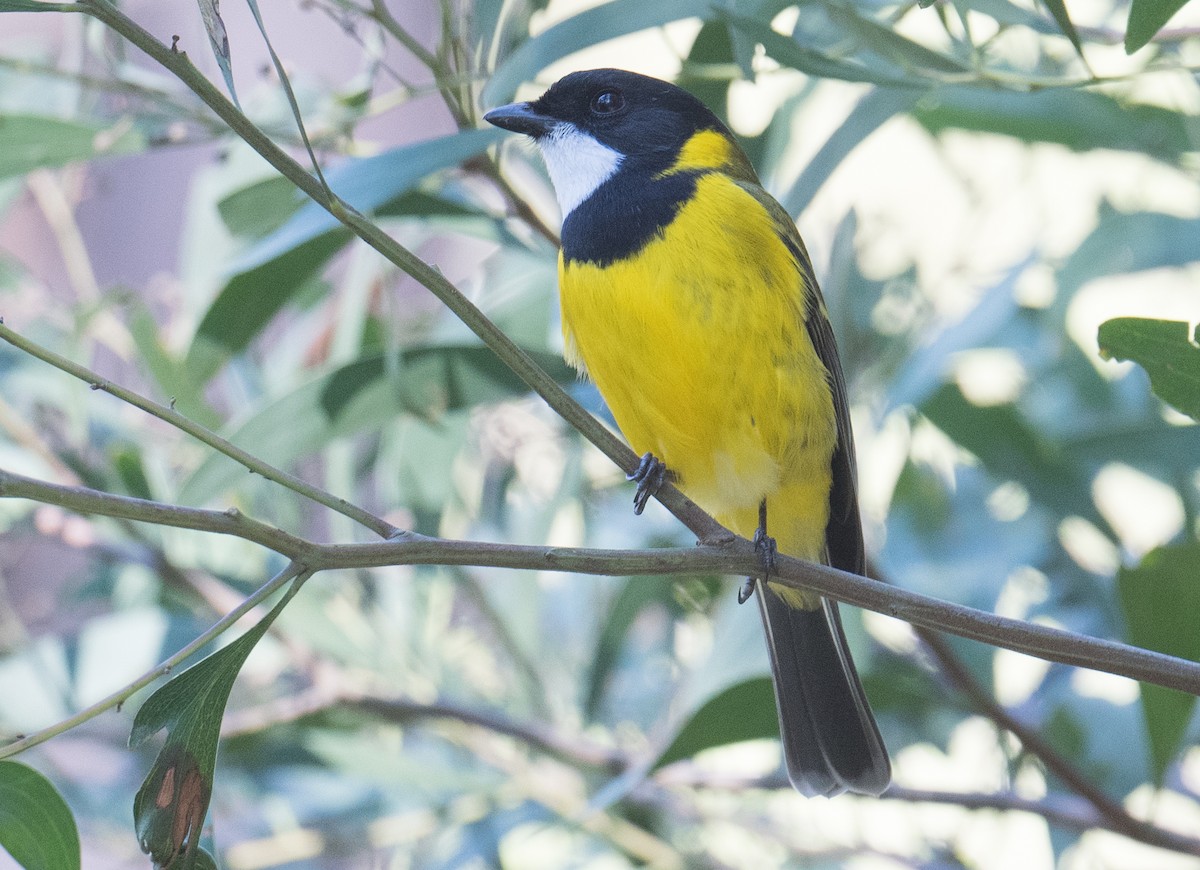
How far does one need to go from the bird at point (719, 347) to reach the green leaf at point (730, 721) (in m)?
0.03

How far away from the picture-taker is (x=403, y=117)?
176 inches

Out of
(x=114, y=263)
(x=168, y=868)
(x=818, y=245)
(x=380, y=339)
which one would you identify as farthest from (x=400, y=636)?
(x=114, y=263)

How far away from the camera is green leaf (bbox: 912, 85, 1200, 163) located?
2.05 metres

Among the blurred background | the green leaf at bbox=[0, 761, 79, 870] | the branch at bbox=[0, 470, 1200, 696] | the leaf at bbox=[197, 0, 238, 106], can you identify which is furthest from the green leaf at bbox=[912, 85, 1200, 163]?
the green leaf at bbox=[0, 761, 79, 870]

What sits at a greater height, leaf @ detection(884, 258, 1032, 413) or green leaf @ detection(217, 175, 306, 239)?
green leaf @ detection(217, 175, 306, 239)

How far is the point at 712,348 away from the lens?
1737mm

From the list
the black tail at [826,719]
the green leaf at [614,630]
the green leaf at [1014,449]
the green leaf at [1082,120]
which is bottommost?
the green leaf at [614,630]

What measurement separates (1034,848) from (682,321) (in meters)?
1.05

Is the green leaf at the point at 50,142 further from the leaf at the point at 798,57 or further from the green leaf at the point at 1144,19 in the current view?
the green leaf at the point at 1144,19

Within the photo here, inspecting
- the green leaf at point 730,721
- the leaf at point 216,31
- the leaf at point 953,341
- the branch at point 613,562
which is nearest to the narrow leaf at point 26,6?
the leaf at point 216,31

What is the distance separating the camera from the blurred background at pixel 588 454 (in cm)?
181

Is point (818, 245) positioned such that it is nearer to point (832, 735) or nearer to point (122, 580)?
point (832, 735)

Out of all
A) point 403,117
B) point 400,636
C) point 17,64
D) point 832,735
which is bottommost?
point 400,636

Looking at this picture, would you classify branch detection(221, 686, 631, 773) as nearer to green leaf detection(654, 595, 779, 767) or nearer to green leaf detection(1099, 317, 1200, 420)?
green leaf detection(654, 595, 779, 767)
